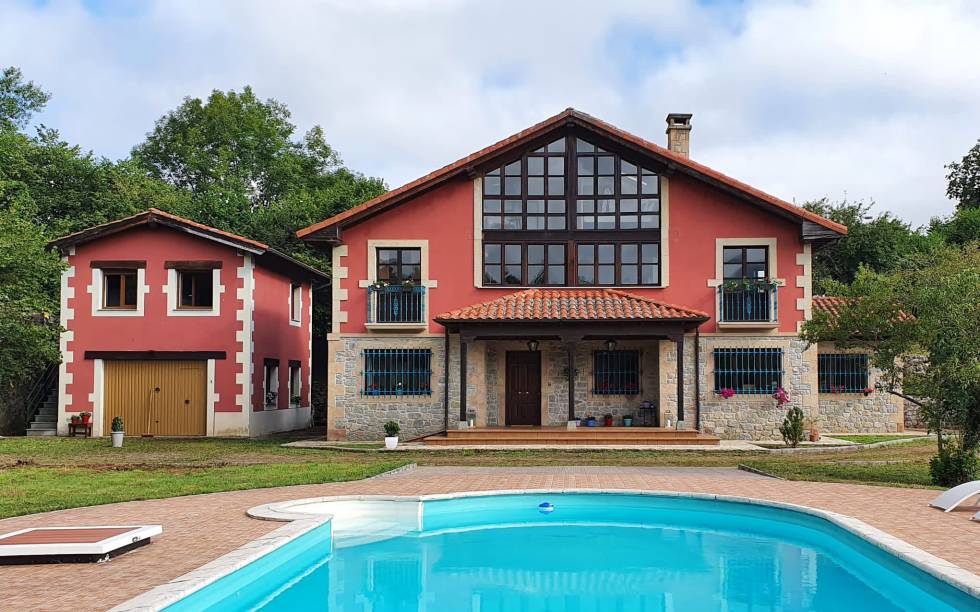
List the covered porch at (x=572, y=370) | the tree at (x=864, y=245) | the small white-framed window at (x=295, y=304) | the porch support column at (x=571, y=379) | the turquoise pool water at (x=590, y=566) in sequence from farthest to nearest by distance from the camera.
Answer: the tree at (x=864, y=245)
the small white-framed window at (x=295, y=304)
the porch support column at (x=571, y=379)
the covered porch at (x=572, y=370)
the turquoise pool water at (x=590, y=566)

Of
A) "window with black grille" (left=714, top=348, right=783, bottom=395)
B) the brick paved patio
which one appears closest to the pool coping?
the brick paved patio

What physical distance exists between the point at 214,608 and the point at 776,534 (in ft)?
22.7

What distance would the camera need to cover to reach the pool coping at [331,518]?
6.37 m

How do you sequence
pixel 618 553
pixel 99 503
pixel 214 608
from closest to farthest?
pixel 214 608 < pixel 618 553 < pixel 99 503

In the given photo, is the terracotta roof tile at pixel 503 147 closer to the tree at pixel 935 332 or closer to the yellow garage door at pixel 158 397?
the yellow garage door at pixel 158 397

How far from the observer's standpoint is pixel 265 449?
2008 centimetres

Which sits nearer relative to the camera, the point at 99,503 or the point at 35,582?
the point at 35,582

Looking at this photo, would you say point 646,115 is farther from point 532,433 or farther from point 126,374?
point 126,374

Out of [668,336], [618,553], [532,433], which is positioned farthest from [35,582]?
[668,336]

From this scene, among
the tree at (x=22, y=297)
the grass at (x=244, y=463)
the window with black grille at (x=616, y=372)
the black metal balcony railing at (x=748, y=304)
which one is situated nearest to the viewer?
the grass at (x=244, y=463)

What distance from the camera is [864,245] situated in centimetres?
3672

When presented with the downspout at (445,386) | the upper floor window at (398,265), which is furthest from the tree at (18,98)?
the downspout at (445,386)

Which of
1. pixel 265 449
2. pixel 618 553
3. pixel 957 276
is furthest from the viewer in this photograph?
pixel 265 449

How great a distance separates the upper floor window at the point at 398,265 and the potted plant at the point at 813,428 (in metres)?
10.7
